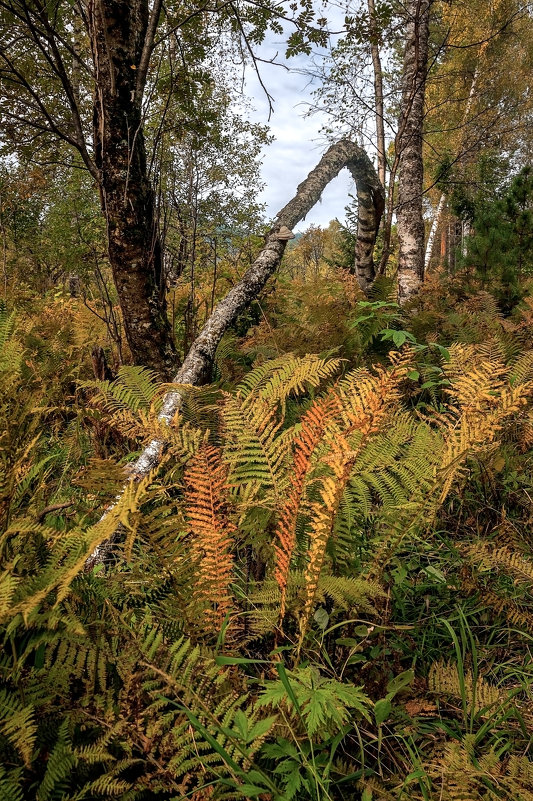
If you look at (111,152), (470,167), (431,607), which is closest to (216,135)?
(111,152)

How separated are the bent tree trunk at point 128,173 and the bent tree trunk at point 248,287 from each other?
0.88 ft

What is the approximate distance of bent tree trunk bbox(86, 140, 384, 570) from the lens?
185 centimetres

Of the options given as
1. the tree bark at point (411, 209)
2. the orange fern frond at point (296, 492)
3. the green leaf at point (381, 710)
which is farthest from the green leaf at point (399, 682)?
the tree bark at point (411, 209)

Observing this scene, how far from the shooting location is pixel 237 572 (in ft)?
5.02

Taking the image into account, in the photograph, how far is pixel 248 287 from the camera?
3129 millimetres

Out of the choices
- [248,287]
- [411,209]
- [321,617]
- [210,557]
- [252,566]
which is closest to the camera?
[210,557]

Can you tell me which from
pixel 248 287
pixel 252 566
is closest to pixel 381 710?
pixel 252 566

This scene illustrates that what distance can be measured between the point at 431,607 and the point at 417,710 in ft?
1.56

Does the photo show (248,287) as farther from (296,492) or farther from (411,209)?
(411,209)

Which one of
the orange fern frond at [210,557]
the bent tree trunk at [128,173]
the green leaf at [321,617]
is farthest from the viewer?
the bent tree trunk at [128,173]

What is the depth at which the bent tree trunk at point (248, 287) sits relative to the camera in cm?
185

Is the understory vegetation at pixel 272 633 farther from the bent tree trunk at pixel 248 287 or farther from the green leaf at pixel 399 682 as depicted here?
the bent tree trunk at pixel 248 287

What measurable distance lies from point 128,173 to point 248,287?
105 cm

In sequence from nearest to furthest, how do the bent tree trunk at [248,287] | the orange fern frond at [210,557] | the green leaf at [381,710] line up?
the green leaf at [381,710]
the orange fern frond at [210,557]
the bent tree trunk at [248,287]
